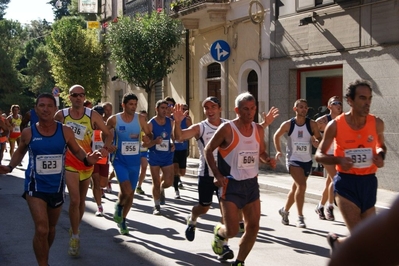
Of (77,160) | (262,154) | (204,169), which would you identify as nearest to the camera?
(262,154)

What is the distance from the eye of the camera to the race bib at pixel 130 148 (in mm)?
9047

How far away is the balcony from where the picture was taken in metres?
20.9

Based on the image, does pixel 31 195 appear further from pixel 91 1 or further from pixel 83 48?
pixel 91 1

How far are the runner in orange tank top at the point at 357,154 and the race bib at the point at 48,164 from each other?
2.48m

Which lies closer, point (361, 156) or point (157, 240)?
point (361, 156)

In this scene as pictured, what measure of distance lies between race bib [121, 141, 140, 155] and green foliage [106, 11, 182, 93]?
49.3 ft

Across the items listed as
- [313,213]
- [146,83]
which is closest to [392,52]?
[313,213]

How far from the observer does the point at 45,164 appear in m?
6.44

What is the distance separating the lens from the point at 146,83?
80.4 feet

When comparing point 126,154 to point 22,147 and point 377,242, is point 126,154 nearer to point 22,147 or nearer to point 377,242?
point 22,147

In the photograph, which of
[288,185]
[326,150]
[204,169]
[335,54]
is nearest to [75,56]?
[335,54]

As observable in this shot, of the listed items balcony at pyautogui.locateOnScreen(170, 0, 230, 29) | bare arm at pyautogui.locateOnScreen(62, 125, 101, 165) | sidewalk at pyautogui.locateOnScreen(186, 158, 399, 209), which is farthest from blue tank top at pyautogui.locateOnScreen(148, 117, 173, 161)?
balcony at pyautogui.locateOnScreen(170, 0, 230, 29)

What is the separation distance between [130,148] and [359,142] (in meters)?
3.68

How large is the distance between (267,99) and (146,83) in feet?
22.3
